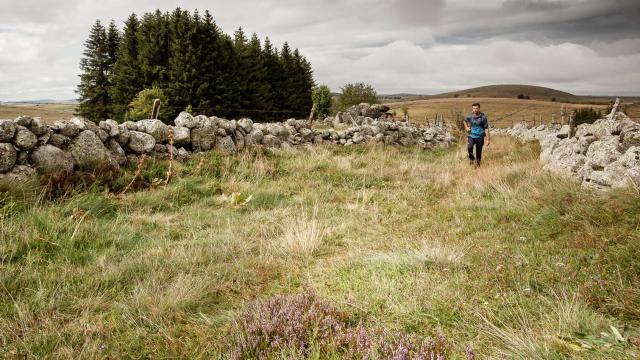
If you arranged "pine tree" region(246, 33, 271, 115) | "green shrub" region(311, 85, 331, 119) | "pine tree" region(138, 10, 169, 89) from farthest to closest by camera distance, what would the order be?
"green shrub" region(311, 85, 331, 119) < "pine tree" region(246, 33, 271, 115) < "pine tree" region(138, 10, 169, 89)

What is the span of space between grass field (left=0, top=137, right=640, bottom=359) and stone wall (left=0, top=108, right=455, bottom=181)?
82 centimetres

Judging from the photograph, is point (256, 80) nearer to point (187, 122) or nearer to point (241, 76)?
point (241, 76)

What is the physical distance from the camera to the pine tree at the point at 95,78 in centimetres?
3634

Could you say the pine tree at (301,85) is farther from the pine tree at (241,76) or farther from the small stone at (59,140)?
the small stone at (59,140)

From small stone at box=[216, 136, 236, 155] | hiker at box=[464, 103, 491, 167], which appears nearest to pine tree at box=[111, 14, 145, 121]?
small stone at box=[216, 136, 236, 155]

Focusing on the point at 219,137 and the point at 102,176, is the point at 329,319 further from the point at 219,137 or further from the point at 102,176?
the point at 219,137

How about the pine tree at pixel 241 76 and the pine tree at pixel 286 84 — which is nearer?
the pine tree at pixel 241 76

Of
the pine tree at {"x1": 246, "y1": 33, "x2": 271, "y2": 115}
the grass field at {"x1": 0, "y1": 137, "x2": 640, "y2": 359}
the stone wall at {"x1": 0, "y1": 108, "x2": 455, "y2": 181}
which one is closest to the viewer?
the grass field at {"x1": 0, "y1": 137, "x2": 640, "y2": 359}

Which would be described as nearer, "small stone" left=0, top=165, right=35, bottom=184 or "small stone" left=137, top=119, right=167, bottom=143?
"small stone" left=0, top=165, right=35, bottom=184

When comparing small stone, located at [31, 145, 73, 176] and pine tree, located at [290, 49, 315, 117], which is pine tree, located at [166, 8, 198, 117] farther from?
small stone, located at [31, 145, 73, 176]

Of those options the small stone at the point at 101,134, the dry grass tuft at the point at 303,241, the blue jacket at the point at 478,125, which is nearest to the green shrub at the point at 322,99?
the blue jacket at the point at 478,125

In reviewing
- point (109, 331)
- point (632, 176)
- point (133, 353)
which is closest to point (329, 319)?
point (133, 353)

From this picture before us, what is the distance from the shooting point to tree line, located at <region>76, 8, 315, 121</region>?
3275cm

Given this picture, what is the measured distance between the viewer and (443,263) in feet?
12.5
